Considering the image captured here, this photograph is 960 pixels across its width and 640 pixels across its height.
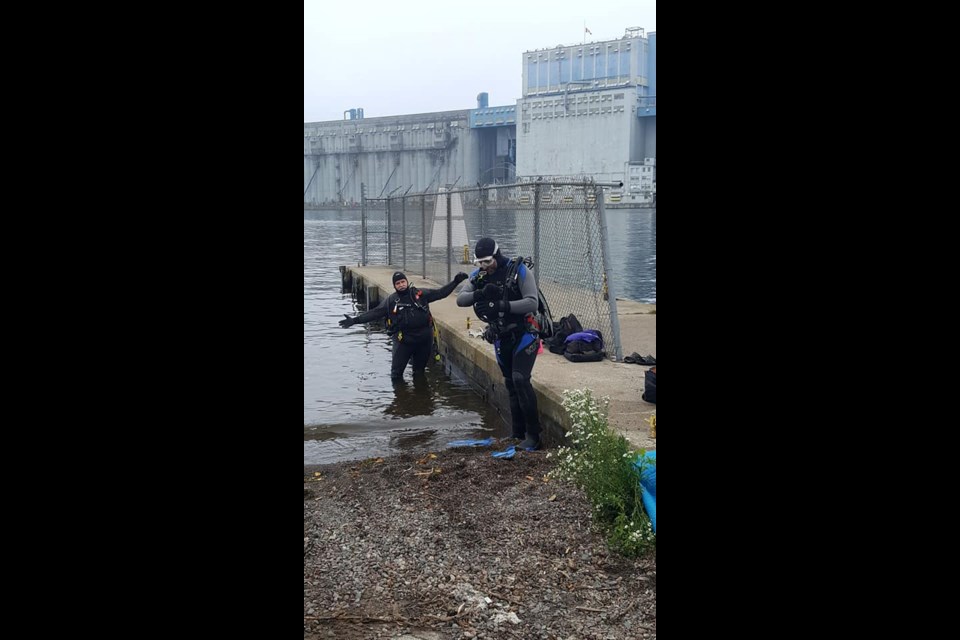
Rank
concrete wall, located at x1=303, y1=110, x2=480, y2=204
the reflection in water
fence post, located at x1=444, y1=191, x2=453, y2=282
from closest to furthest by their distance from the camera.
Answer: the reflection in water, fence post, located at x1=444, y1=191, x2=453, y2=282, concrete wall, located at x1=303, y1=110, x2=480, y2=204

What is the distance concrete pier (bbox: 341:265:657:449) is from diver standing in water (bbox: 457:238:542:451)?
295 mm

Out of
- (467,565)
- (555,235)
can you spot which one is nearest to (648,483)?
(467,565)

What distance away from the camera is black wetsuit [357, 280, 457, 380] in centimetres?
A: 1110

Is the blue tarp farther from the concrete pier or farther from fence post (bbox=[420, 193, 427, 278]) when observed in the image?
fence post (bbox=[420, 193, 427, 278])

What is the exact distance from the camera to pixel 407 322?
11250 millimetres

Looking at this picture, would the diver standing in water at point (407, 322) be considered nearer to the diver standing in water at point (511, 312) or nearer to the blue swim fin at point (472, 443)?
the blue swim fin at point (472, 443)

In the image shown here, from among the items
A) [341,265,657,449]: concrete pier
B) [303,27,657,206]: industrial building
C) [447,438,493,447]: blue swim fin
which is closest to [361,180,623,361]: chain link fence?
[341,265,657,449]: concrete pier

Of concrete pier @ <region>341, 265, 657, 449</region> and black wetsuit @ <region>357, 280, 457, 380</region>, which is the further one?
black wetsuit @ <region>357, 280, 457, 380</region>
